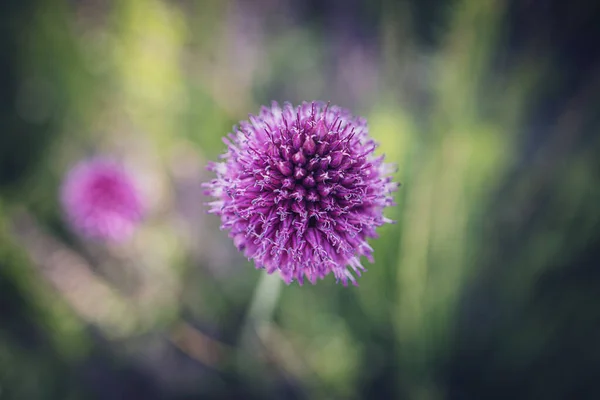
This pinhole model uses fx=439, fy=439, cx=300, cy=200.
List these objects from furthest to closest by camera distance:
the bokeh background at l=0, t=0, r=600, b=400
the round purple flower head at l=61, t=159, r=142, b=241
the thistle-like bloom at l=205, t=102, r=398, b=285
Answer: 1. the round purple flower head at l=61, t=159, r=142, b=241
2. the bokeh background at l=0, t=0, r=600, b=400
3. the thistle-like bloom at l=205, t=102, r=398, b=285

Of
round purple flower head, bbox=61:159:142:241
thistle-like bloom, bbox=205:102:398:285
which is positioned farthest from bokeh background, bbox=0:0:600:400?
thistle-like bloom, bbox=205:102:398:285

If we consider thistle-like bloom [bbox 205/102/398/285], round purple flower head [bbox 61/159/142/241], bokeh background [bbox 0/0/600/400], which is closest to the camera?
thistle-like bloom [bbox 205/102/398/285]

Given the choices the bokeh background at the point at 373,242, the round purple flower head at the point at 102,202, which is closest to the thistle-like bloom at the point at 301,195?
the bokeh background at the point at 373,242

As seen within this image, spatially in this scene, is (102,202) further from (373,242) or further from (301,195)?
(301,195)

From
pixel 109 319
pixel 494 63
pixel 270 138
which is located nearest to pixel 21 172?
pixel 109 319

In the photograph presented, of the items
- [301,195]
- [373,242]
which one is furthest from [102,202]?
[301,195]

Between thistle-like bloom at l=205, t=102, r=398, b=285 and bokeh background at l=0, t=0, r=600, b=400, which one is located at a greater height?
bokeh background at l=0, t=0, r=600, b=400

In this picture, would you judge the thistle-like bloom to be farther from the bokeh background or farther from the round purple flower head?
the round purple flower head
